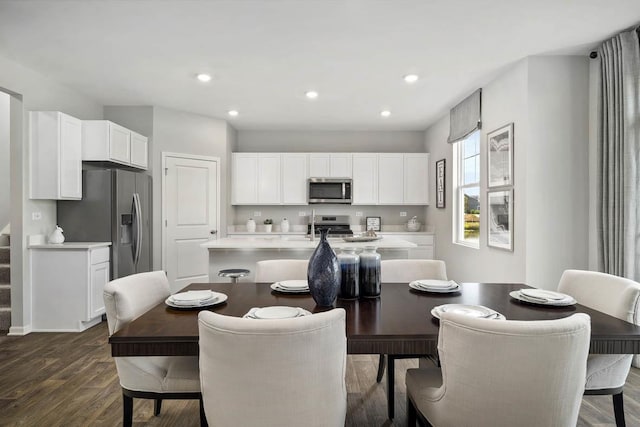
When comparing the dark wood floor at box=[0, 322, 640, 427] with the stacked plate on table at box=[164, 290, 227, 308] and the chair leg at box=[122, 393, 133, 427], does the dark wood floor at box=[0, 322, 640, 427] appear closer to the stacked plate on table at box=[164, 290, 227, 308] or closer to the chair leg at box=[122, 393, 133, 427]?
the chair leg at box=[122, 393, 133, 427]

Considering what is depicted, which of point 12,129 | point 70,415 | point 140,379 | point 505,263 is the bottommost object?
point 70,415

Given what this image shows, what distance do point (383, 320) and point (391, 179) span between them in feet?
16.2

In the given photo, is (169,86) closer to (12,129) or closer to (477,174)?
(12,129)

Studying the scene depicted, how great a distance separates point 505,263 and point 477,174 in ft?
4.17

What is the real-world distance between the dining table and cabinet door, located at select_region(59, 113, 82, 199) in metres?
2.81

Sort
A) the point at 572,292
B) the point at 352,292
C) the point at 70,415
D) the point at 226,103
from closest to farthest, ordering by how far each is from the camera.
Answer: the point at 352,292 < the point at 572,292 < the point at 70,415 < the point at 226,103

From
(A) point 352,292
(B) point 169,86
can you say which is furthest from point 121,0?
(A) point 352,292

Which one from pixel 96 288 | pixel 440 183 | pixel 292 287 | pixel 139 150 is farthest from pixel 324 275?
pixel 440 183

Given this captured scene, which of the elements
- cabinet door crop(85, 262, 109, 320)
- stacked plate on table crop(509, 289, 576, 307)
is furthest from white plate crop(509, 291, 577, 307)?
cabinet door crop(85, 262, 109, 320)

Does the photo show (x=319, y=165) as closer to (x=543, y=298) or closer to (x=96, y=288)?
(x=96, y=288)

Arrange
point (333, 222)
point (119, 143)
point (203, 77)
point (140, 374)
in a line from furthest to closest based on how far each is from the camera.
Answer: point (333, 222), point (119, 143), point (203, 77), point (140, 374)

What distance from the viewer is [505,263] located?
12.2 ft

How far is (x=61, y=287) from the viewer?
3752 mm

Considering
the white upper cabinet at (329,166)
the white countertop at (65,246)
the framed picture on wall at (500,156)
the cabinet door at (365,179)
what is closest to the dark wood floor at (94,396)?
the white countertop at (65,246)
